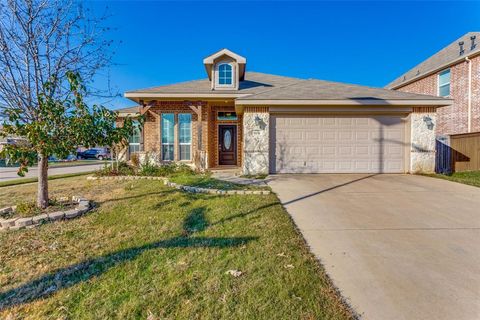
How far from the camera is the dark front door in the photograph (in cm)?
1180

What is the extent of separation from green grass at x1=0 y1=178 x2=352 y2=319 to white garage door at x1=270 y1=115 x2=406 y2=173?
473 centimetres

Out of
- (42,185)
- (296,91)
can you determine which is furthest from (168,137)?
(42,185)

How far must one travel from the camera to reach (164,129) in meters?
11.3

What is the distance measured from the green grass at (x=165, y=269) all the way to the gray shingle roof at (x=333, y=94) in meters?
5.42

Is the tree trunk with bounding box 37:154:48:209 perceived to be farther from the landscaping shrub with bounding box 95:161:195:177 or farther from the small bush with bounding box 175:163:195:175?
the small bush with bounding box 175:163:195:175

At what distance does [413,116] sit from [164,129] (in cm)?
1048

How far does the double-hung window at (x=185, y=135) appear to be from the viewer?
36.9 ft

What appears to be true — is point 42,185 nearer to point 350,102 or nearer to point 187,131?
point 187,131

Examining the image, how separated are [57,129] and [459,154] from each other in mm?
14650

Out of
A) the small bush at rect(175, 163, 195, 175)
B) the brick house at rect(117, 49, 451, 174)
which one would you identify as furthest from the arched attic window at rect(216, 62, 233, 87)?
the small bush at rect(175, 163, 195, 175)

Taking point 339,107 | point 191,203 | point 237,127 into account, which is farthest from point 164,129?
point 339,107

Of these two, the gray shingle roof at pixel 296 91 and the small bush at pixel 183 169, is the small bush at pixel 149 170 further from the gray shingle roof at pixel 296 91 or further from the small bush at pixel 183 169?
the gray shingle roof at pixel 296 91

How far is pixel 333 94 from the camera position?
8.96 meters

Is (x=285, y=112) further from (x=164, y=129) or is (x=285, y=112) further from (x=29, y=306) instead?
(x=29, y=306)
